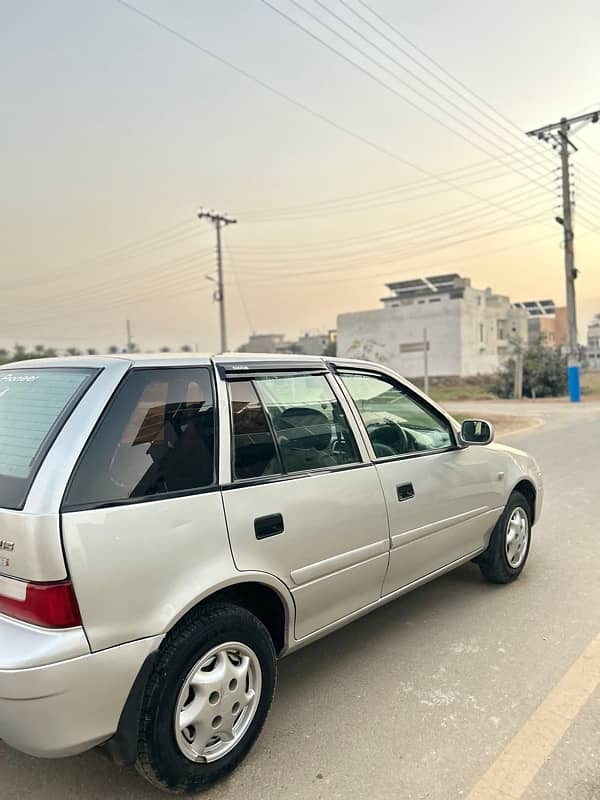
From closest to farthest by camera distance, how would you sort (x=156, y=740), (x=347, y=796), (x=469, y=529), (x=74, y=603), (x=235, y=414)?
(x=74, y=603), (x=156, y=740), (x=347, y=796), (x=235, y=414), (x=469, y=529)

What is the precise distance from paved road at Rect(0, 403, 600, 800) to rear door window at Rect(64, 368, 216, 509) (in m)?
1.21

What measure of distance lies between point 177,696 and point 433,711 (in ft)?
4.28

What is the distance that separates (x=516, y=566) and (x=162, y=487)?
3.11 m

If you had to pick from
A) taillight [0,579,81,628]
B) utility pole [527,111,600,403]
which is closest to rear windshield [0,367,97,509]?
taillight [0,579,81,628]

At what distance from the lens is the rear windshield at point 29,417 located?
212cm

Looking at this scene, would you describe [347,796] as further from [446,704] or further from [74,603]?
[74,603]

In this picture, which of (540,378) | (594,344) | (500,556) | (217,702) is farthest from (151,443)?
(594,344)

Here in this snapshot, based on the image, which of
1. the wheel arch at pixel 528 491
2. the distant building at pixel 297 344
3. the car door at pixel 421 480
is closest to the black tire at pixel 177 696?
the car door at pixel 421 480

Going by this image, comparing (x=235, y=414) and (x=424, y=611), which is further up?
(x=235, y=414)

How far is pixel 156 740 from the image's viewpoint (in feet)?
6.95

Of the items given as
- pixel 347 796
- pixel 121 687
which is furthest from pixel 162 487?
pixel 347 796

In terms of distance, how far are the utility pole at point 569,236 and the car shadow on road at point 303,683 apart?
73.4ft

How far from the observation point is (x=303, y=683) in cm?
309

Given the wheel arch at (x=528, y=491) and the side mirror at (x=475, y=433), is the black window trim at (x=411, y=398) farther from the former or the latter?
the wheel arch at (x=528, y=491)
